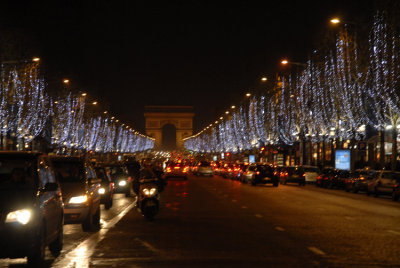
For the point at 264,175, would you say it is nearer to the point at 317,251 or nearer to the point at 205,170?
the point at 205,170

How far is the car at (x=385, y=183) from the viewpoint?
39.9 metres

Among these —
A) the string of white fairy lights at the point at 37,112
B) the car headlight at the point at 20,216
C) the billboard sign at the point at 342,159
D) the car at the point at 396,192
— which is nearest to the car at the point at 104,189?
the car at the point at 396,192

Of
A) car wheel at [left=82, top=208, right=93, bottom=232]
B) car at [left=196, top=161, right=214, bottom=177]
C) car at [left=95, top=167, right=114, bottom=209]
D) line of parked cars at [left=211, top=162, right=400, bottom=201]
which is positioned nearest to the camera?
car wheel at [left=82, top=208, right=93, bottom=232]

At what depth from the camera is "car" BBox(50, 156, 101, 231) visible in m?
17.9

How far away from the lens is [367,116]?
55.2m

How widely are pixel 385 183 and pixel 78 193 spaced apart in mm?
25784

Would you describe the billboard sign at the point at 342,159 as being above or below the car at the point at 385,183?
above

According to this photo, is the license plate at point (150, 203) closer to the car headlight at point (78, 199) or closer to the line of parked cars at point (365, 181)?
the car headlight at point (78, 199)

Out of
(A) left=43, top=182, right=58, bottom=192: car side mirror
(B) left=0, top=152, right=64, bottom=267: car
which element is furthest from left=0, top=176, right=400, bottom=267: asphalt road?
(A) left=43, top=182, right=58, bottom=192: car side mirror

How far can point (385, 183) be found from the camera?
4066cm

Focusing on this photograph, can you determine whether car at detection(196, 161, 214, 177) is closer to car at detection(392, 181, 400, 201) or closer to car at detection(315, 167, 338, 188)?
car at detection(315, 167, 338, 188)

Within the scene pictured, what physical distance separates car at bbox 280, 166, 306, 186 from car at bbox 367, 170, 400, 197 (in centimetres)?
1597

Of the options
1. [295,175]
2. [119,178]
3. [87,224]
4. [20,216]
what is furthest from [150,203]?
[295,175]

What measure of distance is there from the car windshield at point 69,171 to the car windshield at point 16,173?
4651 millimetres
